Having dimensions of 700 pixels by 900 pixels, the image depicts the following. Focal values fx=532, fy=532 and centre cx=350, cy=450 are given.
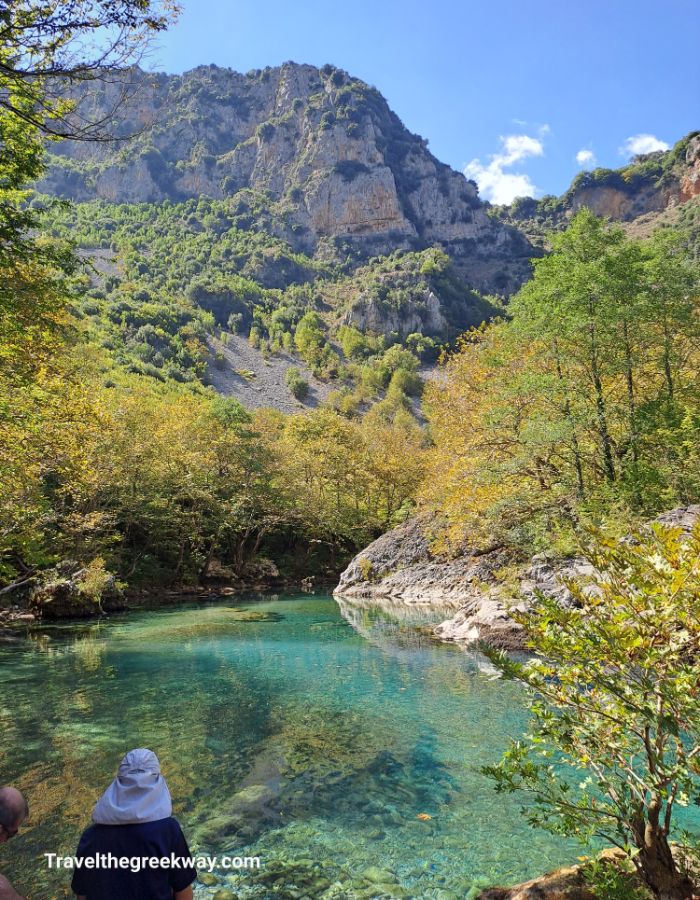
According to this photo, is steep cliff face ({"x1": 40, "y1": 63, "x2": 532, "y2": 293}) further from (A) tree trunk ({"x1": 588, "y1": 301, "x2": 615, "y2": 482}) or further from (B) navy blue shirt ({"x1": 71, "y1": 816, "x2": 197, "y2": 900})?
(B) navy blue shirt ({"x1": 71, "y1": 816, "x2": 197, "y2": 900})

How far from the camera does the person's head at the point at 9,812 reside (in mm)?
3008

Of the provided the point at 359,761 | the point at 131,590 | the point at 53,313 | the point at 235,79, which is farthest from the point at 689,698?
the point at 235,79

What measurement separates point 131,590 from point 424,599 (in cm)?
1600

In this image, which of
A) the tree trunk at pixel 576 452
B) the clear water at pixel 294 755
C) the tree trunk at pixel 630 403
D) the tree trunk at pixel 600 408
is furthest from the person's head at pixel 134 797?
the tree trunk at pixel 630 403

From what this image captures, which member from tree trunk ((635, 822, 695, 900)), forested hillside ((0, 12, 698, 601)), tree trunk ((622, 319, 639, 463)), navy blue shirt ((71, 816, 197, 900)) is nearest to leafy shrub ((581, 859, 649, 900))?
tree trunk ((635, 822, 695, 900))

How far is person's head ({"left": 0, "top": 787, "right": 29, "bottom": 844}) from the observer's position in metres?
3.01

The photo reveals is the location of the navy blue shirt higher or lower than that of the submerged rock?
higher

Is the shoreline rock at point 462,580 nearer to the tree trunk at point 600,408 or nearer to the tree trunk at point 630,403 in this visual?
the tree trunk at point 600,408

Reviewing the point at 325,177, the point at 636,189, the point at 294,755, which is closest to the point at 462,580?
the point at 294,755

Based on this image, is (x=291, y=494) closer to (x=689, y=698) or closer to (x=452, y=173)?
(x=689, y=698)

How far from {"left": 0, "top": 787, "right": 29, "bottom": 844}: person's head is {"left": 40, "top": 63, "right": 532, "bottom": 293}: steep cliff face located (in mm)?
164209

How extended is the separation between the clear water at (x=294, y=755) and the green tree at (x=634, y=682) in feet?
6.08

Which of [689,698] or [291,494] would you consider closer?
[689,698]

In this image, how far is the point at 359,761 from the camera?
280 inches
